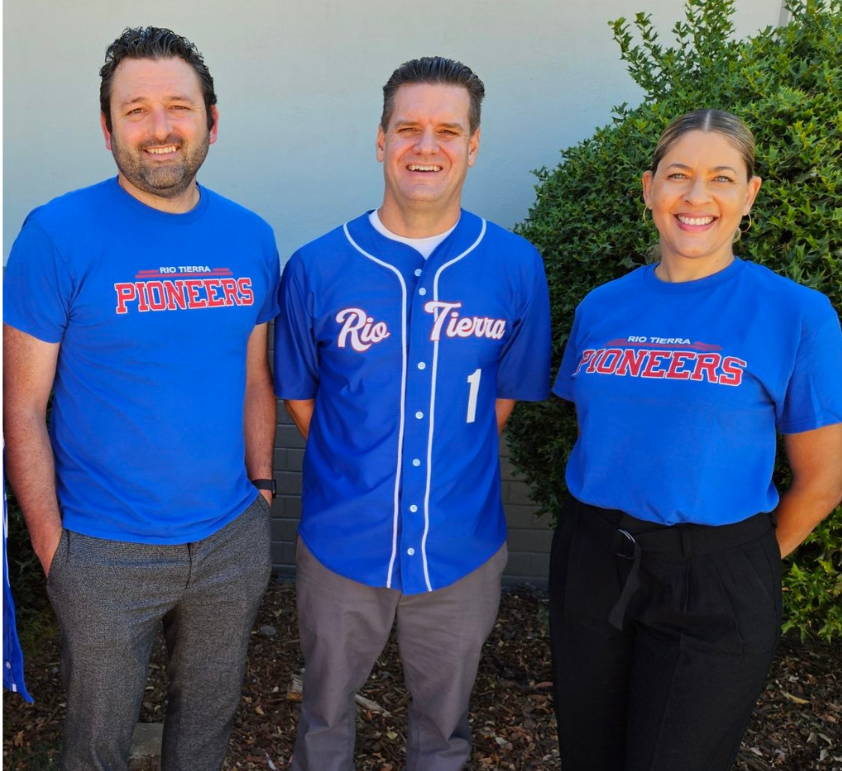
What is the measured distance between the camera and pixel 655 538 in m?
2.13

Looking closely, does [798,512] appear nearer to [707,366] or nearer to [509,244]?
[707,366]

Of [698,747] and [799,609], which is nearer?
[698,747]

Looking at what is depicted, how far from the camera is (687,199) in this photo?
7.27ft

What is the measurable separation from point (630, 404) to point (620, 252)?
3.12ft

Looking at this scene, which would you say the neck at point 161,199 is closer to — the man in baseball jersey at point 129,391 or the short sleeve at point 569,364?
the man in baseball jersey at point 129,391

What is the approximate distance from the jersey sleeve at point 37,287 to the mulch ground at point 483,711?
1.76m

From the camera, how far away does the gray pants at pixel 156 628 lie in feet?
7.64

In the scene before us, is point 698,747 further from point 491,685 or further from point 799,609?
point 491,685

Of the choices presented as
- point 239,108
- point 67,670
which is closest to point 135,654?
point 67,670

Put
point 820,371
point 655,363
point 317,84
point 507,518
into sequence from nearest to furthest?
1. point 820,371
2. point 655,363
3. point 317,84
4. point 507,518

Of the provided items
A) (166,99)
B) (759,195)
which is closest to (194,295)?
(166,99)

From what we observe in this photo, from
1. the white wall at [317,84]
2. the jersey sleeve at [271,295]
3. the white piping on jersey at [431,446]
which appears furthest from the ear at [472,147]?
the white wall at [317,84]

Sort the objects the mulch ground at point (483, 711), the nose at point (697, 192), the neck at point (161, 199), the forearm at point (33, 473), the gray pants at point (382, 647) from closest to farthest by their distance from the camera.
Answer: the nose at point (697, 192) < the forearm at point (33, 473) < the neck at point (161, 199) < the gray pants at point (382, 647) < the mulch ground at point (483, 711)

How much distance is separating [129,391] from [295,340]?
581 millimetres
